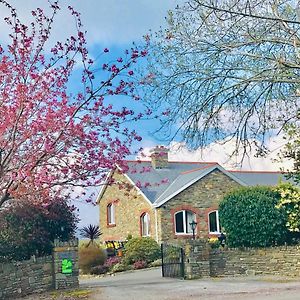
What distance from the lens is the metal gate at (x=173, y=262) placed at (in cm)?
1934

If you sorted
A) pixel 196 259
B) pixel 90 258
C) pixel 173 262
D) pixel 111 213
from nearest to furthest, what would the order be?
1. pixel 196 259
2. pixel 173 262
3. pixel 90 258
4. pixel 111 213

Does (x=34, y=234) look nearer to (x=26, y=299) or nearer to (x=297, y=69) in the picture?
(x=26, y=299)

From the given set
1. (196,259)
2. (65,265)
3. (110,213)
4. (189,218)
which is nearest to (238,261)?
(196,259)

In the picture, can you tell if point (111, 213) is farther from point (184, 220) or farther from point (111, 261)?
point (111, 261)

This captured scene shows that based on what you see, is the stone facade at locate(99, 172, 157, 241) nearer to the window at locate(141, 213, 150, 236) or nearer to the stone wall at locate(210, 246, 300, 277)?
the window at locate(141, 213, 150, 236)

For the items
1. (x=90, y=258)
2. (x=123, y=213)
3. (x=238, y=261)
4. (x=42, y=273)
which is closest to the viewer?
(x=42, y=273)

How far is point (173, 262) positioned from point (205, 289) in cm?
388

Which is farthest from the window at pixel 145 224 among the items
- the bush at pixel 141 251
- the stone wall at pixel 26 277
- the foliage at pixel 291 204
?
the stone wall at pixel 26 277

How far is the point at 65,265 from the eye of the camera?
688 inches

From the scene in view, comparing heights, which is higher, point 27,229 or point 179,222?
point 179,222

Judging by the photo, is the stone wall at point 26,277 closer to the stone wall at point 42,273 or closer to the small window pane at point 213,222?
the stone wall at point 42,273

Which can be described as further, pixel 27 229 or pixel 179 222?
pixel 179 222

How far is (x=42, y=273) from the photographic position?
17.2m

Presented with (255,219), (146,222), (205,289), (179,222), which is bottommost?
(205,289)
